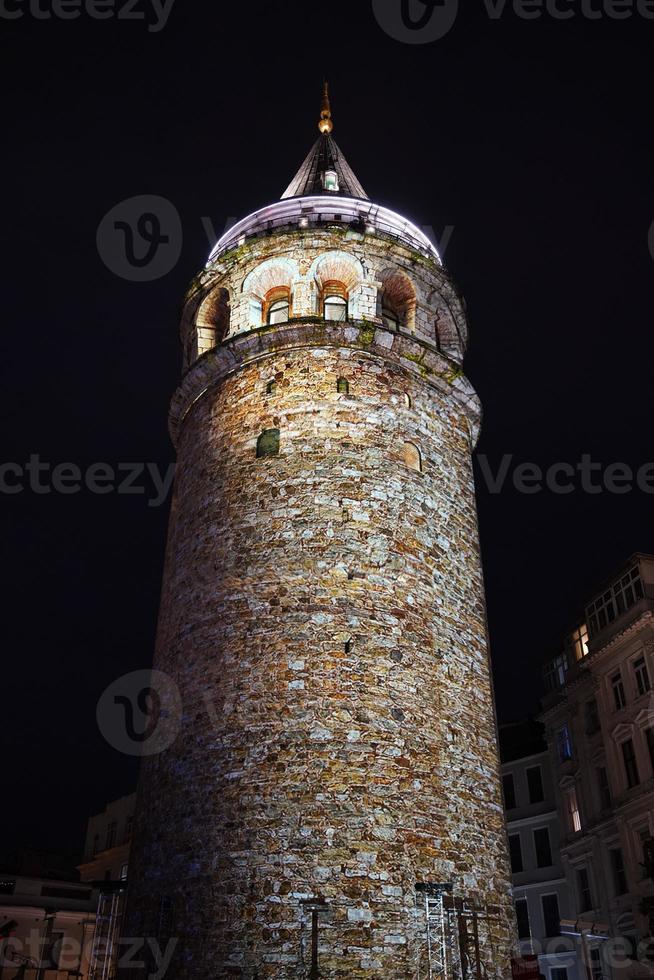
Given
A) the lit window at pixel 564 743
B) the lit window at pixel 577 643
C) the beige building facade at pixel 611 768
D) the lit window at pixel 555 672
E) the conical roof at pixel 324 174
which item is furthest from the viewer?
the lit window at pixel 555 672

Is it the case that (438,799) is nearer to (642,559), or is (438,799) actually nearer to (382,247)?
(382,247)

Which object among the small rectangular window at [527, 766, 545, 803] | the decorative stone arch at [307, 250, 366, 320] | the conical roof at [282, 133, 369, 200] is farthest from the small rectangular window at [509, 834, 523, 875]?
the conical roof at [282, 133, 369, 200]

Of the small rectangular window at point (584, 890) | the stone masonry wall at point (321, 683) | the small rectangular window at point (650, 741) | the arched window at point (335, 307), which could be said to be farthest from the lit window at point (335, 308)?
the small rectangular window at point (584, 890)

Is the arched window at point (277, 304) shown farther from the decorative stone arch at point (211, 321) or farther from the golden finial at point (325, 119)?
the golden finial at point (325, 119)

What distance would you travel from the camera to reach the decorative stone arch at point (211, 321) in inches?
727

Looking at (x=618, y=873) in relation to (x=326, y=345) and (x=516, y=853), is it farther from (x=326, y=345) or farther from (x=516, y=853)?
(x=326, y=345)

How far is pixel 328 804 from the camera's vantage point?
12.1 m

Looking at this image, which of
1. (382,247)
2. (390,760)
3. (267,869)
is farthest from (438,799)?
(382,247)

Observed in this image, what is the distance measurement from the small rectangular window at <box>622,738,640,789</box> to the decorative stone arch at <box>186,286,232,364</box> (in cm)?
1530

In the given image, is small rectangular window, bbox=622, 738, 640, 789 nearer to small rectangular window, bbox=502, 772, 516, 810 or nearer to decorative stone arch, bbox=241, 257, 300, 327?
small rectangular window, bbox=502, 772, 516, 810

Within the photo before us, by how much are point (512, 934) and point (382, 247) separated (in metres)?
12.3

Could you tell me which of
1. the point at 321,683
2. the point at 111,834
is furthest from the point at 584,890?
the point at 111,834

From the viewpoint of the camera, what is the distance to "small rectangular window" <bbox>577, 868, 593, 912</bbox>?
25.8m

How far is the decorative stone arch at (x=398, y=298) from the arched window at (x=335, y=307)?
2.59 ft
